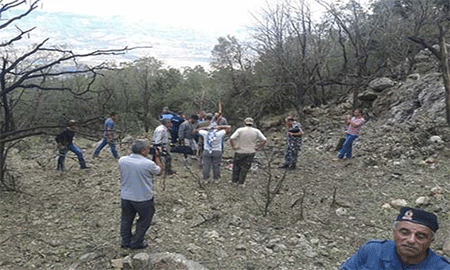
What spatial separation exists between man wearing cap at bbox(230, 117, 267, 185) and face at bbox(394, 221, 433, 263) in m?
5.07

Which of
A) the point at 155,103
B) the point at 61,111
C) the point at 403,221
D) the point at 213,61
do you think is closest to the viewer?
the point at 403,221

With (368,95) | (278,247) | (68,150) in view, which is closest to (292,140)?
(278,247)

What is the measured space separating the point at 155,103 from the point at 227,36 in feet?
24.0

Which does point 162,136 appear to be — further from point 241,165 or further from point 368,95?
point 368,95

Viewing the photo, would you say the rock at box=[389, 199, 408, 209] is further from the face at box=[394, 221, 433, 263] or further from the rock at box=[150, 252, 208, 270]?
the face at box=[394, 221, 433, 263]

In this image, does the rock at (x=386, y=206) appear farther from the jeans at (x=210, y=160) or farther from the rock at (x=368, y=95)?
the rock at (x=368, y=95)

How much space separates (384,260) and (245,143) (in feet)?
17.1

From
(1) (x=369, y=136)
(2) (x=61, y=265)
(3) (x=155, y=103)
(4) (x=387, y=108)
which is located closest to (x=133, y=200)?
(2) (x=61, y=265)

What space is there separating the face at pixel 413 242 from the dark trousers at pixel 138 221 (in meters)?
3.03

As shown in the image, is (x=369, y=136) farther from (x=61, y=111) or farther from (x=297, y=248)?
Answer: (x=61, y=111)

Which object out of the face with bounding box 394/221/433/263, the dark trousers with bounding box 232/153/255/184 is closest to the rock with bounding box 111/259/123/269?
the face with bounding box 394/221/433/263

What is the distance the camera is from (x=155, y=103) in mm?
29453

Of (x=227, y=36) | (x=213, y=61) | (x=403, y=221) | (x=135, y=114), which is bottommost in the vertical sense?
(x=135, y=114)

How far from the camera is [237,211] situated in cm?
620
